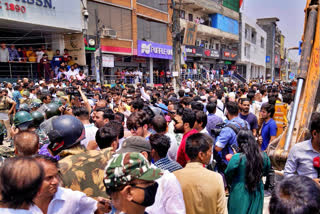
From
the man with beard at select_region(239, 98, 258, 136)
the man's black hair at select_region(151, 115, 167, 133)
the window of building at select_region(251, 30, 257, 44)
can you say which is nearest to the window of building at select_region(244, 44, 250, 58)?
the window of building at select_region(251, 30, 257, 44)

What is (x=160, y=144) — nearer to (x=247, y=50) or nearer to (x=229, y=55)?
(x=229, y=55)

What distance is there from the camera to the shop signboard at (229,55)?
33812mm

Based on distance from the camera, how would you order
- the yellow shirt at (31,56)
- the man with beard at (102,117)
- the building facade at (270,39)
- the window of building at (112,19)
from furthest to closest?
the building facade at (270,39) → the window of building at (112,19) → the yellow shirt at (31,56) → the man with beard at (102,117)

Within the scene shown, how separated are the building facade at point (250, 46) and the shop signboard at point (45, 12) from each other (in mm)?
28078

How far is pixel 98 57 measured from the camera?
1716 cm

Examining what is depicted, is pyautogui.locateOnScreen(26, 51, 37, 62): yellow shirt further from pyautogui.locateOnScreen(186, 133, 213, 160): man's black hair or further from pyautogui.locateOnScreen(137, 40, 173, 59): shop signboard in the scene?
pyautogui.locateOnScreen(186, 133, 213, 160): man's black hair

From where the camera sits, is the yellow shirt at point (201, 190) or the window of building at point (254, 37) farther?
the window of building at point (254, 37)

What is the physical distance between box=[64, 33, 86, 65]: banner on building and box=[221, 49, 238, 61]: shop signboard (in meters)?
21.0

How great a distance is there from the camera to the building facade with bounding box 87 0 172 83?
18844mm

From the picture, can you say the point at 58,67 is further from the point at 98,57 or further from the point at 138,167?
the point at 138,167

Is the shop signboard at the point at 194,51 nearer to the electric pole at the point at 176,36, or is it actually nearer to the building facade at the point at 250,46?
the building facade at the point at 250,46

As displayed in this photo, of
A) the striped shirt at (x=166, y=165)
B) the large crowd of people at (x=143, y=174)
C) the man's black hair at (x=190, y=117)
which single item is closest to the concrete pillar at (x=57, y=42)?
the large crowd of people at (x=143, y=174)

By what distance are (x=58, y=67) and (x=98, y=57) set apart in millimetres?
2843

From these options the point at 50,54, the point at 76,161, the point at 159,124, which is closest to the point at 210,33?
the point at 50,54
